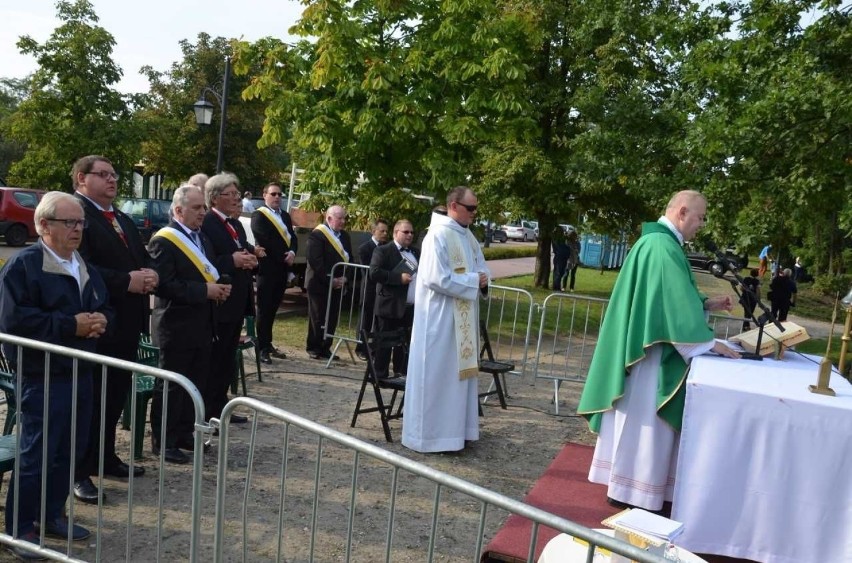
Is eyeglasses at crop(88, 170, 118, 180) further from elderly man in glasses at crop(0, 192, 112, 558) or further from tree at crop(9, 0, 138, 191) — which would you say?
tree at crop(9, 0, 138, 191)

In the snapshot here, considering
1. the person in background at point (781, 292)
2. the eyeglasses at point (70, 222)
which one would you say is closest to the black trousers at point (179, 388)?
the eyeglasses at point (70, 222)

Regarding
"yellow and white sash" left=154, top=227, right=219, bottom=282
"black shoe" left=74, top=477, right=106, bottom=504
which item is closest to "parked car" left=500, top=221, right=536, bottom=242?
"yellow and white sash" left=154, top=227, right=219, bottom=282

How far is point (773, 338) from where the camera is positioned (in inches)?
209

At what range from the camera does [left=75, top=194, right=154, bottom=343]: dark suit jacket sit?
4.95 metres

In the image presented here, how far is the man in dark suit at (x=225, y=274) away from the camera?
6234mm

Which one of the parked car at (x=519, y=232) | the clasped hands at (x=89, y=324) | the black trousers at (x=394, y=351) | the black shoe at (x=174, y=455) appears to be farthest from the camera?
the parked car at (x=519, y=232)

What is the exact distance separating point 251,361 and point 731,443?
6.24 meters

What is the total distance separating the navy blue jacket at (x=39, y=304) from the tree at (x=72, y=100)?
22283 mm

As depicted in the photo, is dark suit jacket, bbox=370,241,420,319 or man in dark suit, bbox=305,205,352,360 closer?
dark suit jacket, bbox=370,241,420,319

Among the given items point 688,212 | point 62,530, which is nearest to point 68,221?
point 62,530

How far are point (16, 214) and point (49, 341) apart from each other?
21.3 metres

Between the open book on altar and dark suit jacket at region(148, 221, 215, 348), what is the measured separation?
3756 mm

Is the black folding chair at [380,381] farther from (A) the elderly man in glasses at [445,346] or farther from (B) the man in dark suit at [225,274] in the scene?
(B) the man in dark suit at [225,274]

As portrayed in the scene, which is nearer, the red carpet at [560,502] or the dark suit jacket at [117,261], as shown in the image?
the red carpet at [560,502]
